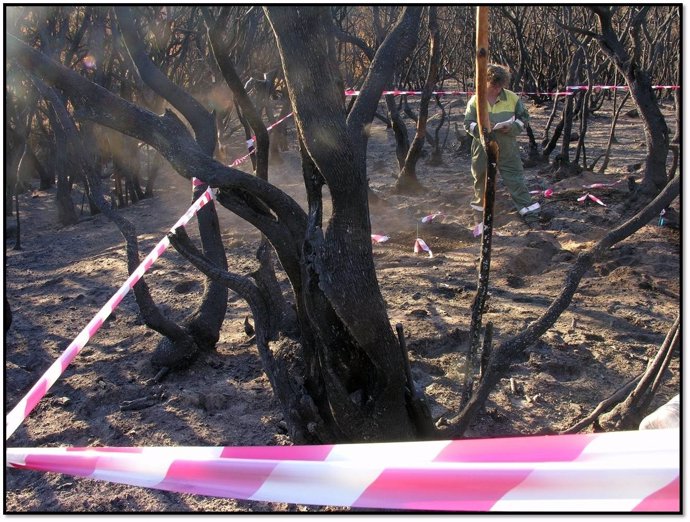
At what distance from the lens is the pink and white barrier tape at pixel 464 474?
4.79 feet

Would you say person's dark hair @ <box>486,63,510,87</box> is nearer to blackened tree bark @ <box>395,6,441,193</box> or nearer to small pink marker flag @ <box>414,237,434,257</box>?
blackened tree bark @ <box>395,6,441,193</box>

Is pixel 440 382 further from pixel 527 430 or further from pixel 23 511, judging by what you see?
pixel 23 511

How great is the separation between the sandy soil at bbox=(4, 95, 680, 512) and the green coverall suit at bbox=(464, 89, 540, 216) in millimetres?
233

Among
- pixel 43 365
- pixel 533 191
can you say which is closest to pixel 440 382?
pixel 43 365

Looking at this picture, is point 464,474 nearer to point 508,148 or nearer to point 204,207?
point 204,207

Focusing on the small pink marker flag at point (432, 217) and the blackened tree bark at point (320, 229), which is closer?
the blackened tree bark at point (320, 229)

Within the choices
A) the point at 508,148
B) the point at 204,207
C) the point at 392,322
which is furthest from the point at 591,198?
the point at 204,207

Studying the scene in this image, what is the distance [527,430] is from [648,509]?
1.64m

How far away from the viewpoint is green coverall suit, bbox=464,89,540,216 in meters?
6.42

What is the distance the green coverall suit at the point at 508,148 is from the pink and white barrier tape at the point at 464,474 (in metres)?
5.06

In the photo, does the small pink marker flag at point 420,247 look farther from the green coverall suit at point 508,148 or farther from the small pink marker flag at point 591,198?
the small pink marker flag at point 591,198

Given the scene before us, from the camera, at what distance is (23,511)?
8.93ft

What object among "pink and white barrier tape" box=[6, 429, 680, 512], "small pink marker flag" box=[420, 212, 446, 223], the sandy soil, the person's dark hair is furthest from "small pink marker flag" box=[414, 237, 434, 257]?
A: "pink and white barrier tape" box=[6, 429, 680, 512]

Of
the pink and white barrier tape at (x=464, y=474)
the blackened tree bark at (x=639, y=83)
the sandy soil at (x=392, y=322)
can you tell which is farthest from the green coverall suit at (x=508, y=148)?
the pink and white barrier tape at (x=464, y=474)
